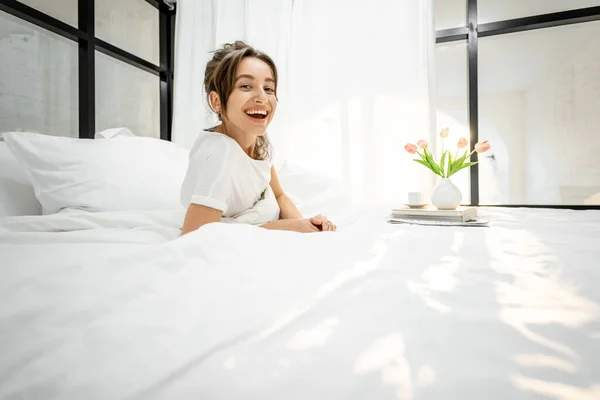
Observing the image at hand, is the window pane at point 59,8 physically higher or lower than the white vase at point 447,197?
higher

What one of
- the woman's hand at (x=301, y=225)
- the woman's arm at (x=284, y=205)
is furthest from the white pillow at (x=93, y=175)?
the woman's hand at (x=301, y=225)

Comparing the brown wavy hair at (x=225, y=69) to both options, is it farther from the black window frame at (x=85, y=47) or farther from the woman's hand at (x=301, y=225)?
the black window frame at (x=85, y=47)

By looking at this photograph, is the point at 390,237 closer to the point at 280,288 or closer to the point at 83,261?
the point at 280,288

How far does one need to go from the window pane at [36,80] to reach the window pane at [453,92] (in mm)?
3786

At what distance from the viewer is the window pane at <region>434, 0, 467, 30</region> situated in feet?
11.7

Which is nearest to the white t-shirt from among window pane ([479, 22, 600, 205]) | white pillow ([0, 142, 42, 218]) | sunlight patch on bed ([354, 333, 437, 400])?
white pillow ([0, 142, 42, 218])

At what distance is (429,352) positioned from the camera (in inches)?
11.9

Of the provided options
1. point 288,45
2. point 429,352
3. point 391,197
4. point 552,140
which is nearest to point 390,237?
point 429,352

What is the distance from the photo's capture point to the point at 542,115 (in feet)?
13.2

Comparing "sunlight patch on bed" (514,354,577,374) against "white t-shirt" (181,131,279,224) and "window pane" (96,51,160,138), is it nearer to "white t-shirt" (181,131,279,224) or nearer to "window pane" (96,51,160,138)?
"white t-shirt" (181,131,279,224)

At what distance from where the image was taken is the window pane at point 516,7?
336cm

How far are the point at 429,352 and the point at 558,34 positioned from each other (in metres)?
4.57

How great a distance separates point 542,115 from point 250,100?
4.18m

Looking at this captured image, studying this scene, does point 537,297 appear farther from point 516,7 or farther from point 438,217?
point 516,7
